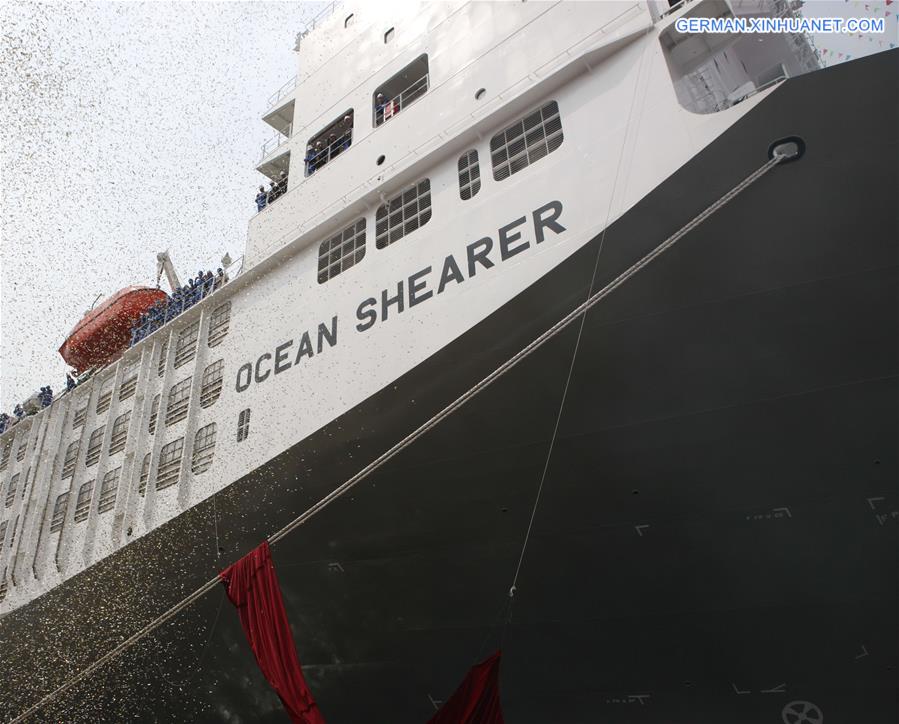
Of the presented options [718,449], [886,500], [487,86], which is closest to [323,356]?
[487,86]

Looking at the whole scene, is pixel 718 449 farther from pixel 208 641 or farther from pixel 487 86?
pixel 208 641

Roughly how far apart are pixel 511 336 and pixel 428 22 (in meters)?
5.92

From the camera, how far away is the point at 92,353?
16.0m

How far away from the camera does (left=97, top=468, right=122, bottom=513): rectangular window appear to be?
493 inches

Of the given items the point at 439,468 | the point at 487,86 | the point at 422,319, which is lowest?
the point at 439,468

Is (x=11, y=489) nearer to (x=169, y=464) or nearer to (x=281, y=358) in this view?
(x=169, y=464)

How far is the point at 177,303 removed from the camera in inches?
552

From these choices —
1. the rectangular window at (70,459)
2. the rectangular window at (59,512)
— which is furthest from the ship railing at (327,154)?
the rectangular window at (59,512)

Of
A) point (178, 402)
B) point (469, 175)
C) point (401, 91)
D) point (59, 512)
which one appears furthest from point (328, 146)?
point (59, 512)

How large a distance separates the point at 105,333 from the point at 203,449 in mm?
6592

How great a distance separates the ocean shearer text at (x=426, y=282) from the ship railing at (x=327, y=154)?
349cm

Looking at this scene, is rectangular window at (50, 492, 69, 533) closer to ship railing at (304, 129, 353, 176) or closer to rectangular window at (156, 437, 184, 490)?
rectangular window at (156, 437, 184, 490)

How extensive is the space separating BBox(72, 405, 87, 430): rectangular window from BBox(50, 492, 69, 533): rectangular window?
4.76 feet

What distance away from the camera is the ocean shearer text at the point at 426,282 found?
791 centimetres
